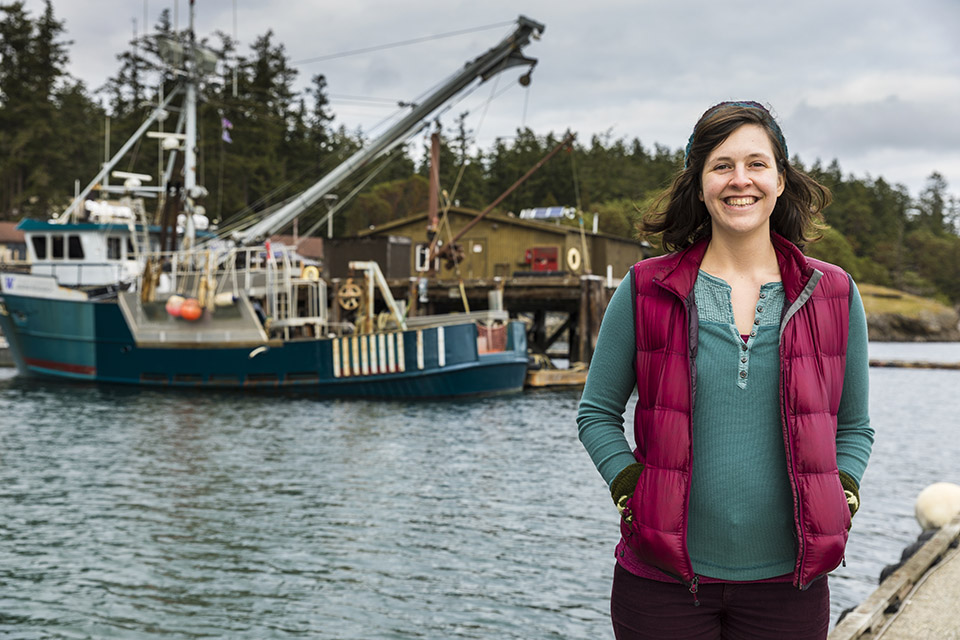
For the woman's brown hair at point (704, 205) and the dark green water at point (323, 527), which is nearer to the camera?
the woman's brown hair at point (704, 205)

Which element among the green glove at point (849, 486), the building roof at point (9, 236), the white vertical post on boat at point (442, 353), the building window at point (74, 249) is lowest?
the white vertical post on boat at point (442, 353)

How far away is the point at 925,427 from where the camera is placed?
19.5 meters

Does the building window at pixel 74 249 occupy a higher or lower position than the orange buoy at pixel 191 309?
higher

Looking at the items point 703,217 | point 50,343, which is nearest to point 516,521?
point 703,217

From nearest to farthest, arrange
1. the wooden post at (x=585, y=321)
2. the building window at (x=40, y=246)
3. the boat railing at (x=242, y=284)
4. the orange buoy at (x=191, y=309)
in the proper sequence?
the boat railing at (x=242, y=284) < the orange buoy at (x=191, y=309) < the wooden post at (x=585, y=321) < the building window at (x=40, y=246)

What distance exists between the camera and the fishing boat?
22375mm

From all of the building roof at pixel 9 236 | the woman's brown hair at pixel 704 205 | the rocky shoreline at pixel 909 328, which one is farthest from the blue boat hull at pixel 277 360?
the rocky shoreline at pixel 909 328

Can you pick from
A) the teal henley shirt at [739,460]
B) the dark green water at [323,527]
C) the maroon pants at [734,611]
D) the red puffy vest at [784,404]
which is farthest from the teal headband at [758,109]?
the dark green water at [323,527]

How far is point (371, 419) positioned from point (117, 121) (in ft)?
171

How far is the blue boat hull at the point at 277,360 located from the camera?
2200 centimetres

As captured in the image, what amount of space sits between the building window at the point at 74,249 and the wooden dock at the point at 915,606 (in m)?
25.7

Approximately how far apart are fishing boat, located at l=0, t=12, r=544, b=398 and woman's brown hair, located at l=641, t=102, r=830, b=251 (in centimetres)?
1925

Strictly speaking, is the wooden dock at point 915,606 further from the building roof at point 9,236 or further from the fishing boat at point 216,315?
the building roof at point 9,236

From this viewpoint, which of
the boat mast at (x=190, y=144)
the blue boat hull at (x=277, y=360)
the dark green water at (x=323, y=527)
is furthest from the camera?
the boat mast at (x=190, y=144)
